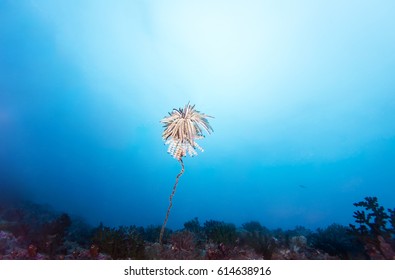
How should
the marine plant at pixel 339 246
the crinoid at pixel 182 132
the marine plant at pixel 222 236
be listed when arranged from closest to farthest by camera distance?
the crinoid at pixel 182 132 < the marine plant at pixel 339 246 < the marine plant at pixel 222 236

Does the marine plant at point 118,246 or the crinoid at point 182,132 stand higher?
the crinoid at point 182,132

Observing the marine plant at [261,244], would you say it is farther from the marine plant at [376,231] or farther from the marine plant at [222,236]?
the marine plant at [376,231]

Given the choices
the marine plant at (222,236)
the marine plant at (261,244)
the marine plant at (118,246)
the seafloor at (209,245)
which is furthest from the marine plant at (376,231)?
the marine plant at (118,246)

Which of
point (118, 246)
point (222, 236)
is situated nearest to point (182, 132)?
point (118, 246)

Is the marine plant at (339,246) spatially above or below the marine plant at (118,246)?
above

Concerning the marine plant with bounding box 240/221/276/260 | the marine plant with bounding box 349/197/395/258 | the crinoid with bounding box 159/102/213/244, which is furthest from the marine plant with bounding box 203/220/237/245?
the marine plant with bounding box 349/197/395/258

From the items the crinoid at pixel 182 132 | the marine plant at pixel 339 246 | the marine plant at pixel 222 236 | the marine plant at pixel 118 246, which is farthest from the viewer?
the marine plant at pixel 222 236

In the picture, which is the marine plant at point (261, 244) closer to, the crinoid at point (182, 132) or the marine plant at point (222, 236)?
the marine plant at point (222, 236)

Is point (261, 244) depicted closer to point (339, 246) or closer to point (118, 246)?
point (339, 246)

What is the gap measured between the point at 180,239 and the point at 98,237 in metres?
3.17

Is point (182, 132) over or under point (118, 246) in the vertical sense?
over

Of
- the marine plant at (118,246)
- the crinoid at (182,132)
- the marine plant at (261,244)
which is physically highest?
the crinoid at (182,132)

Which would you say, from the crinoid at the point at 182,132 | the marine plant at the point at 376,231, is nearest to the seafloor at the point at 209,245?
the marine plant at the point at 376,231

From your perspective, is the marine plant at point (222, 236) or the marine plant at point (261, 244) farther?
the marine plant at point (222, 236)
